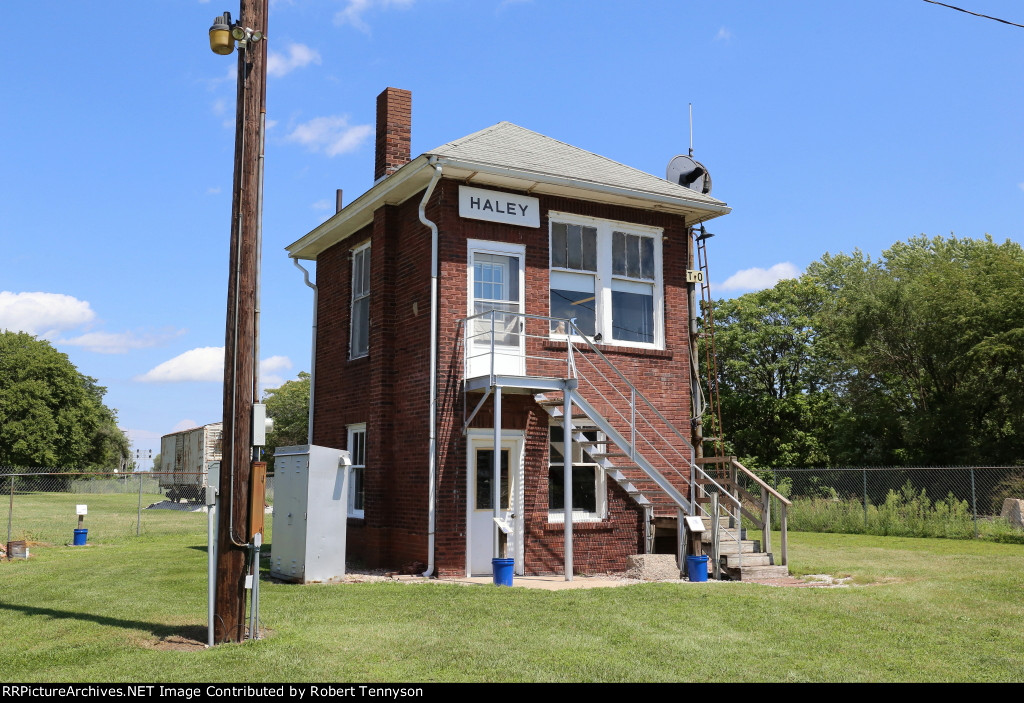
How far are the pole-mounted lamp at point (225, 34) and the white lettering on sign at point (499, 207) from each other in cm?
585

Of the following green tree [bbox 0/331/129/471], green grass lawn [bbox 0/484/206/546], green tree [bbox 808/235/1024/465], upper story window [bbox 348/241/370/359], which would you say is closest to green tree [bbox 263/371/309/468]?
green tree [bbox 0/331/129/471]

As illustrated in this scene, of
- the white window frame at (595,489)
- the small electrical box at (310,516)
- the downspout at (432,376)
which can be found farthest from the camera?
the white window frame at (595,489)

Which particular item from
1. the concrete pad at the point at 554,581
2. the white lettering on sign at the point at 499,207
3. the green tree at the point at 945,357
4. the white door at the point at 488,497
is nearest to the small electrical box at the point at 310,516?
the concrete pad at the point at 554,581

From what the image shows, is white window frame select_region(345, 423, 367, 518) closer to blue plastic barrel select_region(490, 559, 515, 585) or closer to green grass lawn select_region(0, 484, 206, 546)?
blue plastic barrel select_region(490, 559, 515, 585)

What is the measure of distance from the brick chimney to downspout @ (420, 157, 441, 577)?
10.3ft

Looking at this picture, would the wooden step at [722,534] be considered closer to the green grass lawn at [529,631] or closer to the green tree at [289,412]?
the green grass lawn at [529,631]

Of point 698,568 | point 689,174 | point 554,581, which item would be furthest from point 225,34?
point 689,174

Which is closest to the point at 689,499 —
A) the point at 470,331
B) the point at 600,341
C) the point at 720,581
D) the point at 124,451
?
the point at 720,581

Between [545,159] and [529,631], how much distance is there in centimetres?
936

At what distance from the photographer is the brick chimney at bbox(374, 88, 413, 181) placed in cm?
1717

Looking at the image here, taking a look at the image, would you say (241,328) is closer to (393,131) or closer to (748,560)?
(748,560)

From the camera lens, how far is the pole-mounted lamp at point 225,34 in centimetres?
878

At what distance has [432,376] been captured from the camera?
14031 mm
